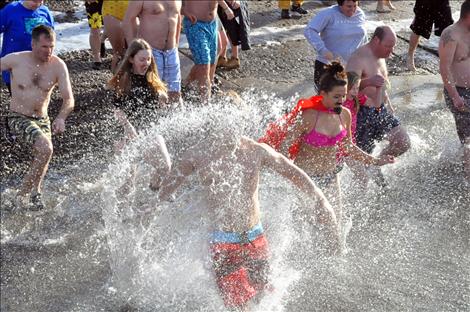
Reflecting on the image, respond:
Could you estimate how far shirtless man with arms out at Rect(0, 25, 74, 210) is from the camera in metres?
6.12

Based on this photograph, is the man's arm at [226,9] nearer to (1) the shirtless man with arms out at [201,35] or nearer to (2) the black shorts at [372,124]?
(1) the shirtless man with arms out at [201,35]

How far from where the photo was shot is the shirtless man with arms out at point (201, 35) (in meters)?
7.91

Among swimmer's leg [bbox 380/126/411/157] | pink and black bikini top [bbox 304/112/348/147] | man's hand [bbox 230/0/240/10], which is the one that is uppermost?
pink and black bikini top [bbox 304/112/348/147]

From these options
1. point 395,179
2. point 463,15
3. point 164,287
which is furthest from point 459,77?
point 164,287

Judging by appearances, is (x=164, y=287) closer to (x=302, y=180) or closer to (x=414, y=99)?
(x=302, y=180)

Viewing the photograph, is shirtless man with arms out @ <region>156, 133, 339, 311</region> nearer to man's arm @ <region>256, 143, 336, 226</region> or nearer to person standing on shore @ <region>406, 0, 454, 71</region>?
man's arm @ <region>256, 143, 336, 226</region>

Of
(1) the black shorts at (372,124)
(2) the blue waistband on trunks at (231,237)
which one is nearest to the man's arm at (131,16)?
(1) the black shorts at (372,124)

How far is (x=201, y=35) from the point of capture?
7.91 metres

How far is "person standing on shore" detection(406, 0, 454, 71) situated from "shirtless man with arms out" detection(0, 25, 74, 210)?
192 inches

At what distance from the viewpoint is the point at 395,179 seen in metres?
6.97

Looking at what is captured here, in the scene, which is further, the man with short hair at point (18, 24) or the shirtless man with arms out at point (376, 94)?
the man with short hair at point (18, 24)

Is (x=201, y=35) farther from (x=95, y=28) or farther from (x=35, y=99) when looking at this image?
(x=35, y=99)

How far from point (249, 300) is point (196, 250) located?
913 mm

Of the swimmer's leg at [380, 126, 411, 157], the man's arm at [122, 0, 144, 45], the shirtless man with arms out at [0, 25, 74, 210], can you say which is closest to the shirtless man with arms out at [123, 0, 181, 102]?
the man's arm at [122, 0, 144, 45]
